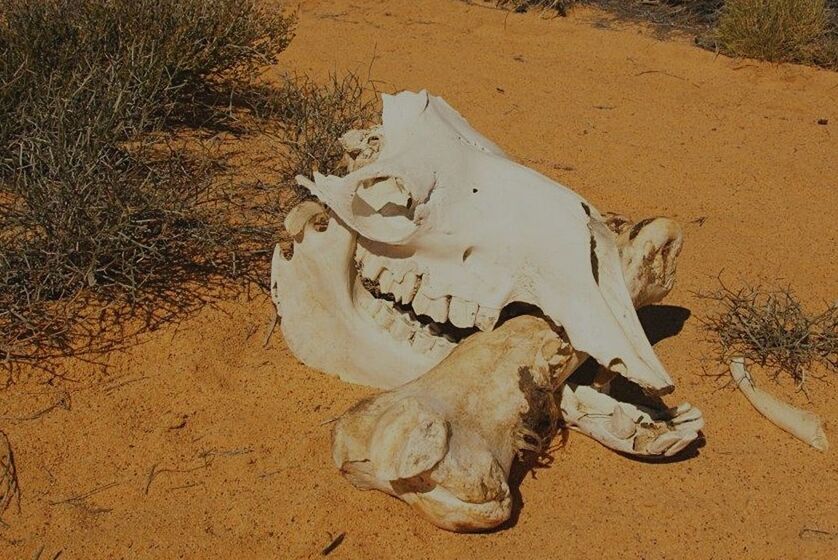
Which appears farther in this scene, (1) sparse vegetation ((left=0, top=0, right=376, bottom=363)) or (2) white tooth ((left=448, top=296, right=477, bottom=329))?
(1) sparse vegetation ((left=0, top=0, right=376, bottom=363))

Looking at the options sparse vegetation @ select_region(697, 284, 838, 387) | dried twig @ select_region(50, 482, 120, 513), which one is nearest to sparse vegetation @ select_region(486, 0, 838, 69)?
sparse vegetation @ select_region(697, 284, 838, 387)

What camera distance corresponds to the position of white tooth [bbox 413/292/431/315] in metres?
3.25

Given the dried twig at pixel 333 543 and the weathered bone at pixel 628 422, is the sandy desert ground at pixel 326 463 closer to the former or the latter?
the dried twig at pixel 333 543

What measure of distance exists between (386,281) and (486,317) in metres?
0.40

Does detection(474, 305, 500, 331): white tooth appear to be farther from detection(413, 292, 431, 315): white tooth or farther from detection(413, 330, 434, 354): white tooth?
detection(413, 330, 434, 354): white tooth

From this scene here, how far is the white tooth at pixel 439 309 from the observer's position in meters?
3.22

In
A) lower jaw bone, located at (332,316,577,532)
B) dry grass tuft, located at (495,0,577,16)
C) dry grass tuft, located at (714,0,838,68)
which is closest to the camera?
lower jaw bone, located at (332,316,577,532)

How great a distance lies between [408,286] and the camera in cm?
327

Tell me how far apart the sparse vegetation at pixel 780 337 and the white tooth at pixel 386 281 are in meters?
1.64

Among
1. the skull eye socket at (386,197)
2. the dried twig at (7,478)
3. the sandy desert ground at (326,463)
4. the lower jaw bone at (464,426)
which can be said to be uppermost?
the skull eye socket at (386,197)

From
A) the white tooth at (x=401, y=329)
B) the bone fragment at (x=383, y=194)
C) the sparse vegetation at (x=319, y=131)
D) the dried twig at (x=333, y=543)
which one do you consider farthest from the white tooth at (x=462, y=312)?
the sparse vegetation at (x=319, y=131)

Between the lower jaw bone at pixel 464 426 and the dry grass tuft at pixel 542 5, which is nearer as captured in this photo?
the lower jaw bone at pixel 464 426

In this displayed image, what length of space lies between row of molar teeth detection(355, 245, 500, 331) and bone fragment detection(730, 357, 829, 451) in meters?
1.34

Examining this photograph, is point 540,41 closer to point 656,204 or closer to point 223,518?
point 656,204
